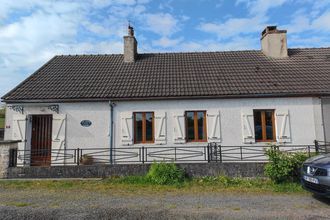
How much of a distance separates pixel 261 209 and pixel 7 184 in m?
8.47

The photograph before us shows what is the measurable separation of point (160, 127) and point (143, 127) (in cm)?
83

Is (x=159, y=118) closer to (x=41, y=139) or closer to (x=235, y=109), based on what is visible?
(x=235, y=109)

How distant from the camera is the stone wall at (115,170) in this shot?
10.8 meters

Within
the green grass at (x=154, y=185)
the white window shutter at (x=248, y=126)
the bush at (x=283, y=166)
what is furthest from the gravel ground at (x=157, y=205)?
the white window shutter at (x=248, y=126)

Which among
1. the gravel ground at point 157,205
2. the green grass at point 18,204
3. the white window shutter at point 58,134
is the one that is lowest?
the gravel ground at point 157,205

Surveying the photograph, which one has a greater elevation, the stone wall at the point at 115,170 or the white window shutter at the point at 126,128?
the white window shutter at the point at 126,128

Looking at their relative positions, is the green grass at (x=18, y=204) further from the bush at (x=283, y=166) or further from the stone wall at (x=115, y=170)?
the bush at (x=283, y=166)

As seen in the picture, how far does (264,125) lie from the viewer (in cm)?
1345

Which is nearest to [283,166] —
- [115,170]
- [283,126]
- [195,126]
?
[283,126]

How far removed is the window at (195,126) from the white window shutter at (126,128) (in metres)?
2.58

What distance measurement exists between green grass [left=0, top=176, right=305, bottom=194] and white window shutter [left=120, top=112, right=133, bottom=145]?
2.64 meters

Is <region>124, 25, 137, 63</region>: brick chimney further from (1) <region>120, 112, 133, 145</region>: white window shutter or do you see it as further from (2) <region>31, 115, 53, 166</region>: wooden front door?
(2) <region>31, 115, 53, 166</region>: wooden front door

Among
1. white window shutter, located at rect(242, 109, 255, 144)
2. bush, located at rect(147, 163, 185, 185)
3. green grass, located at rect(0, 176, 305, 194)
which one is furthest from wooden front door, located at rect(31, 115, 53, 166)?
white window shutter, located at rect(242, 109, 255, 144)

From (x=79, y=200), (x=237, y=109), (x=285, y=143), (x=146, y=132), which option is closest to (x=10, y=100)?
(x=146, y=132)
